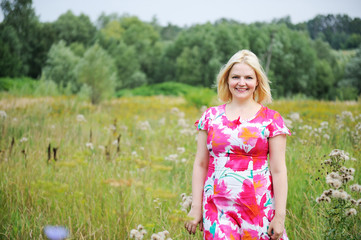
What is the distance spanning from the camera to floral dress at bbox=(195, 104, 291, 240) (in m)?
1.90

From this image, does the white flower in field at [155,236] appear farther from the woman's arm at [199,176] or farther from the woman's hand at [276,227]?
the woman's hand at [276,227]

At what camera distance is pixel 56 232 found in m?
2.46

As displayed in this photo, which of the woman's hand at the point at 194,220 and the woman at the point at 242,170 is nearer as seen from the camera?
the woman at the point at 242,170

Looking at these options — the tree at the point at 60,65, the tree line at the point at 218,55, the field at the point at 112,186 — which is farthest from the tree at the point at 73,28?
the field at the point at 112,186

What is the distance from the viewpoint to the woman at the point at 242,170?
6.23 feet

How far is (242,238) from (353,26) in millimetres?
4754

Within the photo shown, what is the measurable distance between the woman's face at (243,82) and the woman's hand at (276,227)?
75 centimetres

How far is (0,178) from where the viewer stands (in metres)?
3.70

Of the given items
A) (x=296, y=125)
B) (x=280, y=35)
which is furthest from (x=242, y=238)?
(x=280, y=35)

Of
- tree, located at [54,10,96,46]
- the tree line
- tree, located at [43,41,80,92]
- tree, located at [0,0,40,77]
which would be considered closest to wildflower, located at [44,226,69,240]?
tree, located at [0,0,40,77]

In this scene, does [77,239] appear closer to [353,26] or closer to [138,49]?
[353,26]

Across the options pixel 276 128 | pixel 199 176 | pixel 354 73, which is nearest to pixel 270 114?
pixel 276 128

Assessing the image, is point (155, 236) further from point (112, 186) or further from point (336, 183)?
point (112, 186)

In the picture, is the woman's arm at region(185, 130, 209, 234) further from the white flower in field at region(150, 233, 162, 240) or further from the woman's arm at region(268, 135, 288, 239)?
the woman's arm at region(268, 135, 288, 239)
